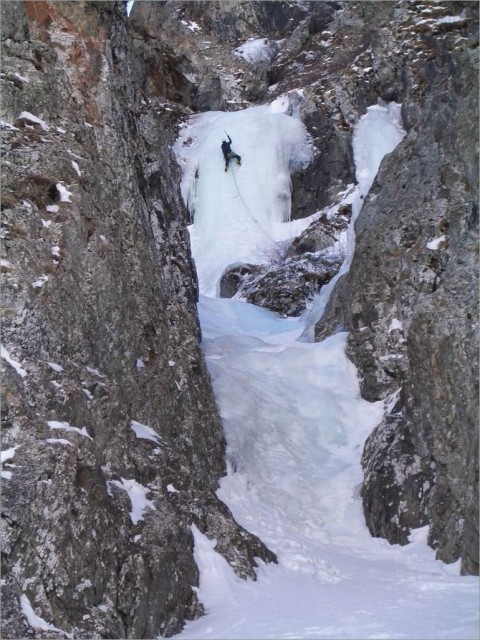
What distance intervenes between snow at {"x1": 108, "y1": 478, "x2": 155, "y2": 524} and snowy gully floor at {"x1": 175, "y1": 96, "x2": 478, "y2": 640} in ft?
2.17

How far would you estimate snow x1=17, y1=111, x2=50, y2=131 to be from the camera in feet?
34.9

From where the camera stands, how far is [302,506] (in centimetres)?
1158

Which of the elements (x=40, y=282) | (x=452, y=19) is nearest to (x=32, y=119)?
(x=40, y=282)

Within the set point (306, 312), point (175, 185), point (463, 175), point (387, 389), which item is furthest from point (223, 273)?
point (463, 175)

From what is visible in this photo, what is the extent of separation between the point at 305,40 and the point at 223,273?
12.6 metres

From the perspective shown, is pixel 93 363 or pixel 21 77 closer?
pixel 93 363

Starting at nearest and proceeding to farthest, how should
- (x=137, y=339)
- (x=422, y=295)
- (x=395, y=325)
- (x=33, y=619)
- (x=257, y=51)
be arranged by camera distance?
1. (x=33, y=619)
2. (x=137, y=339)
3. (x=422, y=295)
4. (x=395, y=325)
5. (x=257, y=51)

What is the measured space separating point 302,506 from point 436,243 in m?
3.70

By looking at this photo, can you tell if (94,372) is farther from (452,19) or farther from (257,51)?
(257,51)

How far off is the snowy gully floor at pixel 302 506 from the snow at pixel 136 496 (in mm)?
660

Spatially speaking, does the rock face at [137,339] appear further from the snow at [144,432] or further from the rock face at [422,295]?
the snow at [144,432]

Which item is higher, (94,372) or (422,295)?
(422,295)

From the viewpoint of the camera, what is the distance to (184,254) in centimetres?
1385

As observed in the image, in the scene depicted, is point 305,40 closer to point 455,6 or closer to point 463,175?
point 455,6
